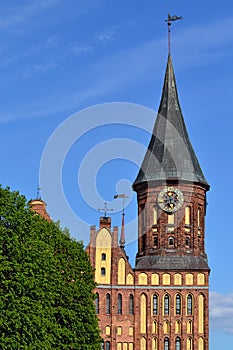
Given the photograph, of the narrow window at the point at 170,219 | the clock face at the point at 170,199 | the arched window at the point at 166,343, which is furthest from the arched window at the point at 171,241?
the arched window at the point at 166,343

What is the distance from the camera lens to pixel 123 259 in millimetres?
73125

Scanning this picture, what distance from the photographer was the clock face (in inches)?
2928

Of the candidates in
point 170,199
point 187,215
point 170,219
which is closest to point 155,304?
point 170,219

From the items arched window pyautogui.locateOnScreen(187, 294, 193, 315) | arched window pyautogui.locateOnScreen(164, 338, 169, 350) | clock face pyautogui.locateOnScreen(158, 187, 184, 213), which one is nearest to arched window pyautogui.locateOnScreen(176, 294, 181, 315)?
arched window pyautogui.locateOnScreen(187, 294, 193, 315)

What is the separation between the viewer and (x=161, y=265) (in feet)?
239

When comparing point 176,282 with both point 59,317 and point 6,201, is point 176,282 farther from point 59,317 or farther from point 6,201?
point 6,201

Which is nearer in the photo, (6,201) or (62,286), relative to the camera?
(6,201)

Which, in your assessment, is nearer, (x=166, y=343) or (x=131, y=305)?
(x=166, y=343)

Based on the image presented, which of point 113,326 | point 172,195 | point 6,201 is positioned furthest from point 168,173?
point 6,201

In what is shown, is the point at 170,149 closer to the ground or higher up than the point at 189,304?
higher up

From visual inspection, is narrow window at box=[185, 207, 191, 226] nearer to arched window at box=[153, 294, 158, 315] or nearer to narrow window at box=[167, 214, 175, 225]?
narrow window at box=[167, 214, 175, 225]

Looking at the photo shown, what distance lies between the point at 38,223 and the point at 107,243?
18452 mm

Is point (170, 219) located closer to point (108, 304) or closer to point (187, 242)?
point (187, 242)

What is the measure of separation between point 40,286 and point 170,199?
25452mm
